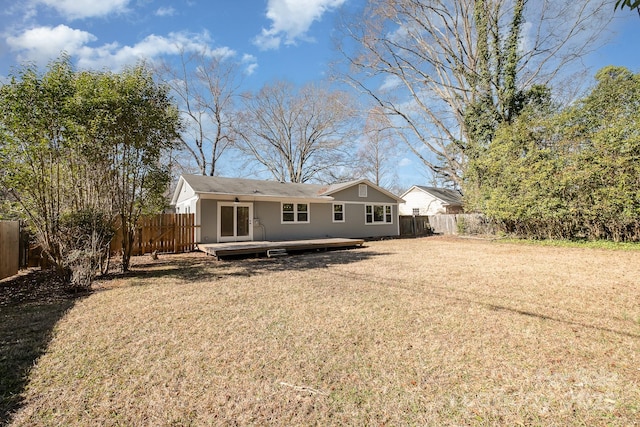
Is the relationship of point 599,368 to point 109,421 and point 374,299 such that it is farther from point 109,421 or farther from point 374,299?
point 109,421

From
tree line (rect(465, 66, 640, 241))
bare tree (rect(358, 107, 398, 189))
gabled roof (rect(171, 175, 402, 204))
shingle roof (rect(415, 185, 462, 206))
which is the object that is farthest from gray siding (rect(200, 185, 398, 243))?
bare tree (rect(358, 107, 398, 189))

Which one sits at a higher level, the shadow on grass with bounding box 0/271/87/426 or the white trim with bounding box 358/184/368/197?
the white trim with bounding box 358/184/368/197

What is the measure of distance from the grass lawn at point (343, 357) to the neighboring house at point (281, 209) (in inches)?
265

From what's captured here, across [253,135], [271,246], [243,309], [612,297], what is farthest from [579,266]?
[253,135]

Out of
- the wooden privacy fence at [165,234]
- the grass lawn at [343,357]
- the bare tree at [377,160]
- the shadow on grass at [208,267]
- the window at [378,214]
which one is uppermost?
the bare tree at [377,160]

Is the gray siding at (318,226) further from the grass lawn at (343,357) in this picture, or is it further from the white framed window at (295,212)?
the grass lawn at (343,357)

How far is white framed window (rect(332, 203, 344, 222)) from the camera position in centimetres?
1570

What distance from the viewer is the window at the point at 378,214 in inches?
671

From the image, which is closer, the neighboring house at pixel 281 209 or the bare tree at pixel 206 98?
the neighboring house at pixel 281 209

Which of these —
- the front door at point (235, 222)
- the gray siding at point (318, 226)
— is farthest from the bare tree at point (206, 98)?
the gray siding at point (318, 226)

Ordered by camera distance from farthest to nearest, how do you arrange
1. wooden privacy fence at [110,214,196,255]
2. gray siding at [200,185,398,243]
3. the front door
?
the front door → gray siding at [200,185,398,243] → wooden privacy fence at [110,214,196,255]

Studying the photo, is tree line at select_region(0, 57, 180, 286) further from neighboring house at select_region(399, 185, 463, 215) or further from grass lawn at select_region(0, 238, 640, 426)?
neighboring house at select_region(399, 185, 463, 215)

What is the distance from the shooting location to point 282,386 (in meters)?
2.39

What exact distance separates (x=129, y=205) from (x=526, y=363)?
27.6 ft
